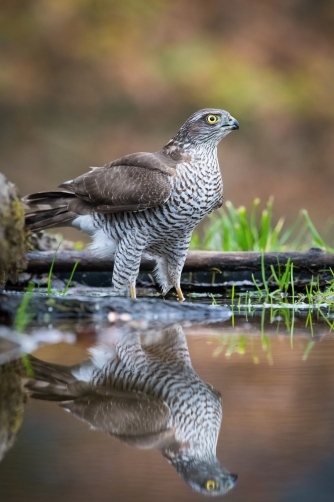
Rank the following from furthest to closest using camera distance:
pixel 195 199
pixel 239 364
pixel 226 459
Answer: pixel 195 199 < pixel 239 364 < pixel 226 459

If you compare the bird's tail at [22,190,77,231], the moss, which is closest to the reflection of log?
the bird's tail at [22,190,77,231]

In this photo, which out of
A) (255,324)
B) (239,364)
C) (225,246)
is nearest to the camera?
(239,364)

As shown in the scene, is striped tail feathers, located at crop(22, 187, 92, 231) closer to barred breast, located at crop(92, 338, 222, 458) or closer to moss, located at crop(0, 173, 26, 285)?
moss, located at crop(0, 173, 26, 285)

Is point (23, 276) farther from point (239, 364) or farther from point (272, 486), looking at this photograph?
point (272, 486)

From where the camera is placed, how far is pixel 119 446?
144 cm

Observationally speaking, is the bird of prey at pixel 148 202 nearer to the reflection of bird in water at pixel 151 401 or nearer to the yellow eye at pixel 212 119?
the yellow eye at pixel 212 119

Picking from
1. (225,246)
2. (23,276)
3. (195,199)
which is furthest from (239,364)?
(225,246)

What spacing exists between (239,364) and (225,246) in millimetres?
3532

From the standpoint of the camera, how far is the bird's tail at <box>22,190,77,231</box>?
477 centimetres

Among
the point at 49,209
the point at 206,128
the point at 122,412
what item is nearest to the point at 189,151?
the point at 206,128

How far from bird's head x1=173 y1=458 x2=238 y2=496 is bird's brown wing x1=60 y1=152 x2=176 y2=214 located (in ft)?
9.43

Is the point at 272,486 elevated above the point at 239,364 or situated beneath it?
situated beneath

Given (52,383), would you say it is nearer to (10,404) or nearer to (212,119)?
(10,404)

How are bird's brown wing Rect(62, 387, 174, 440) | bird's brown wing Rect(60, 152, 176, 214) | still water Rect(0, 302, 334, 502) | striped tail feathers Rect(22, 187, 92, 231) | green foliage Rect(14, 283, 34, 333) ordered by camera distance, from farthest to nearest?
striped tail feathers Rect(22, 187, 92, 231) → bird's brown wing Rect(60, 152, 176, 214) → green foliage Rect(14, 283, 34, 333) → bird's brown wing Rect(62, 387, 174, 440) → still water Rect(0, 302, 334, 502)
